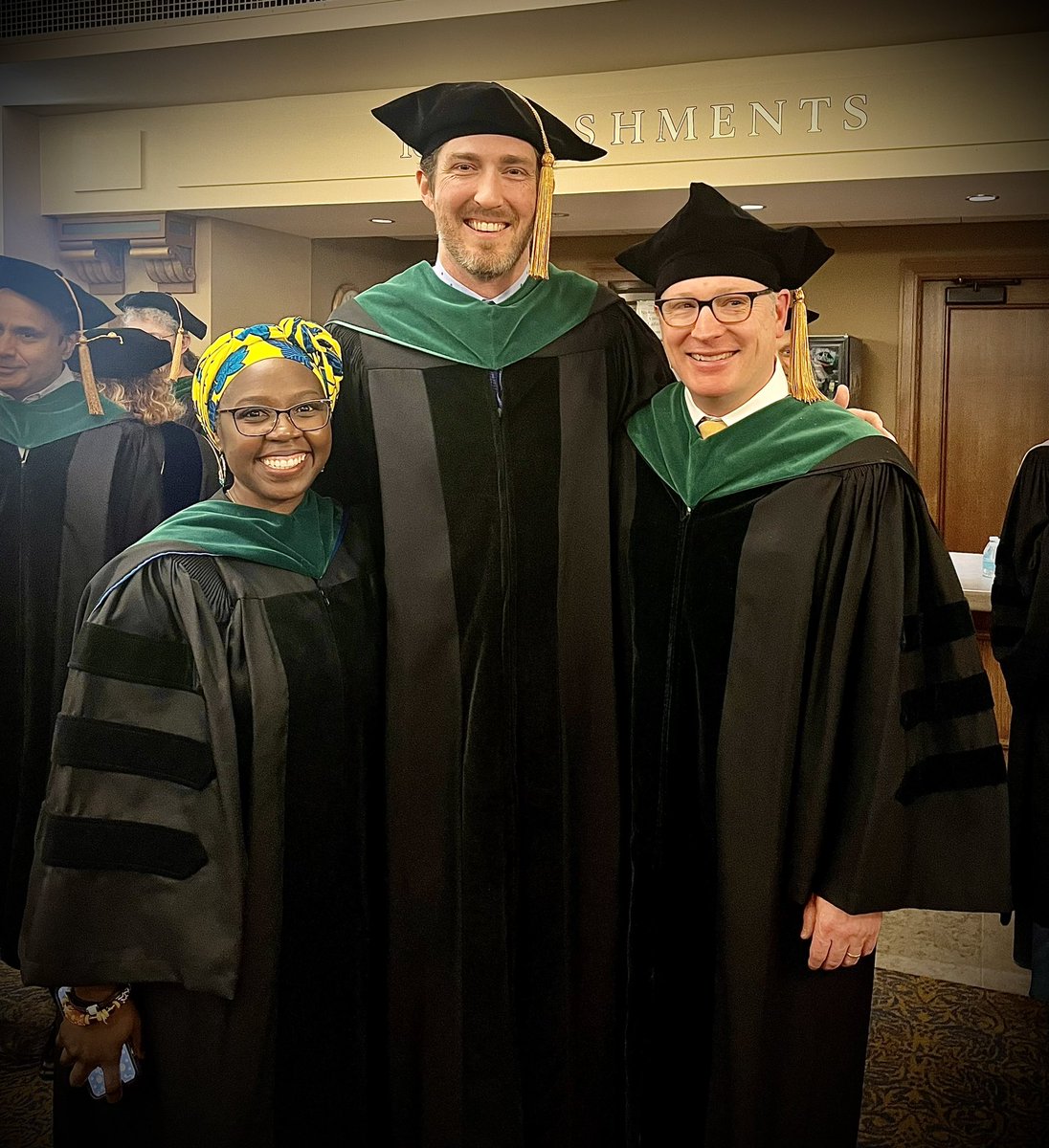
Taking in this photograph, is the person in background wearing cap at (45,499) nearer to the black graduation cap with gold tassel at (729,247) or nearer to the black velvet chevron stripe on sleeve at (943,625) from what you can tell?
the black graduation cap with gold tassel at (729,247)

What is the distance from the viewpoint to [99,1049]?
5.81ft

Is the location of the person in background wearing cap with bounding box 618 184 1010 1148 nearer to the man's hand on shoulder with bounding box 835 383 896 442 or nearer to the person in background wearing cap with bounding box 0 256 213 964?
the man's hand on shoulder with bounding box 835 383 896 442

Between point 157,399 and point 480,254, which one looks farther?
point 157,399

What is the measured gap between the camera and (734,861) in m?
1.98

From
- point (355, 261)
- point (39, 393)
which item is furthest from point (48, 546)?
point (355, 261)

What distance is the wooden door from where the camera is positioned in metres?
7.13

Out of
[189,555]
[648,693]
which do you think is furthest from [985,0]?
[189,555]

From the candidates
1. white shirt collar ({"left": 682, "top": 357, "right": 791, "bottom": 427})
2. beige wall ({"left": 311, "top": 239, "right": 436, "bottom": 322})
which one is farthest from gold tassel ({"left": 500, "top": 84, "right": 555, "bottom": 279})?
beige wall ({"left": 311, "top": 239, "right": 436, "bottom": 322})

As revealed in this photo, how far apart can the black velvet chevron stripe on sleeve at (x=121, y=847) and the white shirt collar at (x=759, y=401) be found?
41.5 inches

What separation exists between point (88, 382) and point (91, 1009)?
1437 millimetres

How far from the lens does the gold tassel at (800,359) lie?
197cm

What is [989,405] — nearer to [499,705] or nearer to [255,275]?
[255,275]

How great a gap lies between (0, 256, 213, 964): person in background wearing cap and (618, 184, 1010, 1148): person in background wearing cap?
4.39ft

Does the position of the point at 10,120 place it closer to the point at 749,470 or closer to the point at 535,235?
the point at 535,235
